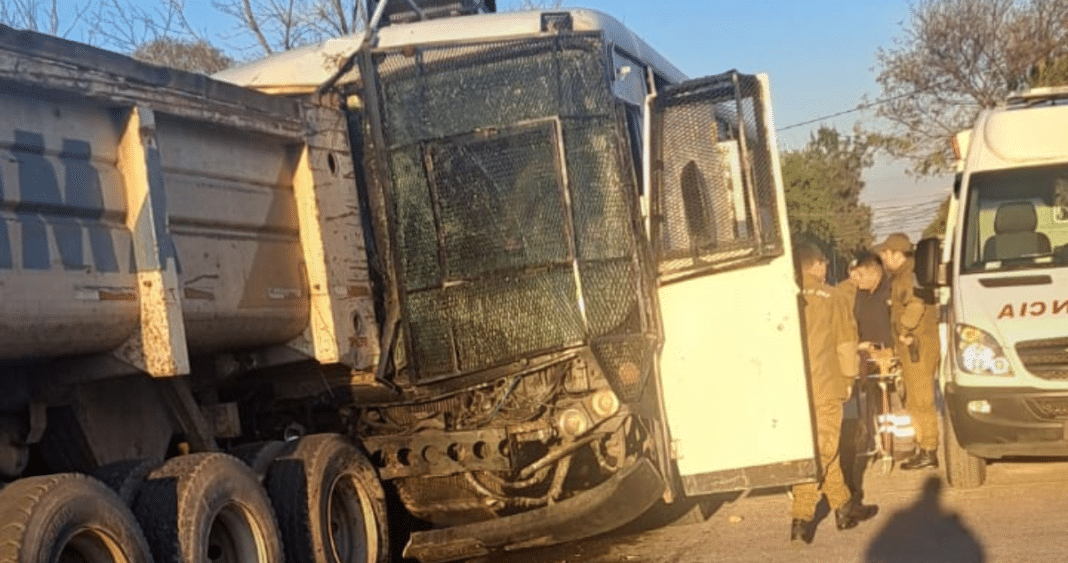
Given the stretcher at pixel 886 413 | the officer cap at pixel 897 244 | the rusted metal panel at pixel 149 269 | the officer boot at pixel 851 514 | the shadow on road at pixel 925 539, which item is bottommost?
the shadow on road at pixel 925 539

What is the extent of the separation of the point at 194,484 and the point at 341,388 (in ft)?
6.34

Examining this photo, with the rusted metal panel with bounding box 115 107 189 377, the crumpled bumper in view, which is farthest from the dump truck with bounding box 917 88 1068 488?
the rusted metal panel with bounding box 115 107 189 377

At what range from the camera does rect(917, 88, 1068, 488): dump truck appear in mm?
8836

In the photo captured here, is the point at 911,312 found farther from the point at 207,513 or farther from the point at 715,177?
the point at 207,513

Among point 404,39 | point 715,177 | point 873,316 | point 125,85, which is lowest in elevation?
point 873,316

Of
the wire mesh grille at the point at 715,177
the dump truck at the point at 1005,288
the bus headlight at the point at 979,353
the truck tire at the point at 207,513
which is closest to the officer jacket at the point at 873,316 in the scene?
the dump truck at the point at 1005,288

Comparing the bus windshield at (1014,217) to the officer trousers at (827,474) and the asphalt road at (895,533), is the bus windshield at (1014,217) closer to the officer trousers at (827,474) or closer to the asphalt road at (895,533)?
the asphalt road at (895,533)

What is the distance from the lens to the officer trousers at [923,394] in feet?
34.9

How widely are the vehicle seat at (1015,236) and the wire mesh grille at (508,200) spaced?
125 inches

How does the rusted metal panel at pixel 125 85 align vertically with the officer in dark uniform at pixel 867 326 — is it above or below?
above

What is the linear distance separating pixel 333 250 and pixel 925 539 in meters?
3.71

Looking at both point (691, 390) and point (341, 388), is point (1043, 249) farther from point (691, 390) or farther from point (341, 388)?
point (341, 388)

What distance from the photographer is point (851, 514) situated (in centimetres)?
870

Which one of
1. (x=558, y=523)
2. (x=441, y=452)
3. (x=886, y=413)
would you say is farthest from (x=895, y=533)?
Answer: (x=441, y=452)
